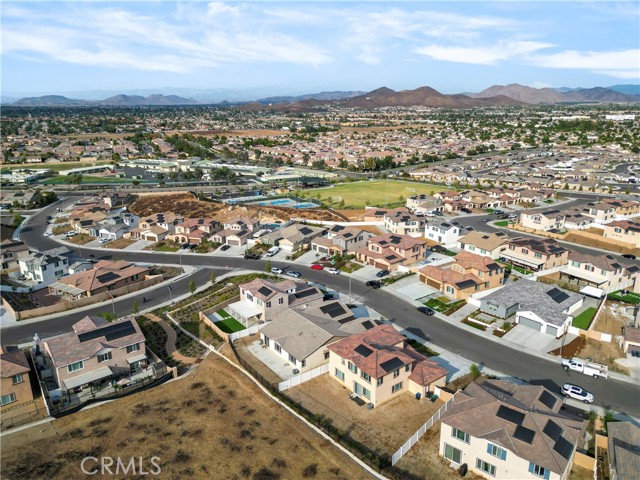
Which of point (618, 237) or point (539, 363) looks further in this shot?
point (618, 237)

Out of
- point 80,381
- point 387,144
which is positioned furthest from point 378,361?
point 387,144

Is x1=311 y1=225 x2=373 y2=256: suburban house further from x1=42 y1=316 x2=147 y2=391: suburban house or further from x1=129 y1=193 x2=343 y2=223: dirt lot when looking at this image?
x1=42 y1=316 x2=147 y2=391: suburban house

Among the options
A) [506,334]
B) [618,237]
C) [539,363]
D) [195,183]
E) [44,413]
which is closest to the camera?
[44,413]

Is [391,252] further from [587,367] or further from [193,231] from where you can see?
[193,231]

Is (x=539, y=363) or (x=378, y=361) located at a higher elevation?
(x=378, y=361)

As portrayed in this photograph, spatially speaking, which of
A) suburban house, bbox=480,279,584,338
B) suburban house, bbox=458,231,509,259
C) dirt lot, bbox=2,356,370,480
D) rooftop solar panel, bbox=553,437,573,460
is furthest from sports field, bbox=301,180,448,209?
rooftop solar panel, bbox=553,437,573,460

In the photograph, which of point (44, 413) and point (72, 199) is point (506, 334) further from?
point (72, 199)

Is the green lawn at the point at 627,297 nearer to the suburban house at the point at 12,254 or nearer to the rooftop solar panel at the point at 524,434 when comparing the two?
the rooftop solar panel at the point at 524,434

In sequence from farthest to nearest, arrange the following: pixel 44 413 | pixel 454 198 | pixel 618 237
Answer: pixel 454 198, pixel 618 237, pixel 44 413
